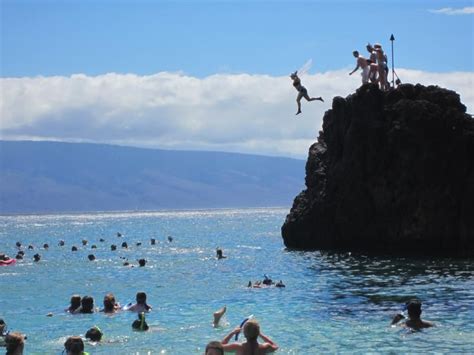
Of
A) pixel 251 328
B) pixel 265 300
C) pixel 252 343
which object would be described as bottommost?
pixel 265 300

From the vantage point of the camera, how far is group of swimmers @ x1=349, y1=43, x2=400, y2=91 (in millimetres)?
52353

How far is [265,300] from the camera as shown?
113 feet

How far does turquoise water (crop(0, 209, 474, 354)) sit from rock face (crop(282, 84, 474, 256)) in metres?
2.58

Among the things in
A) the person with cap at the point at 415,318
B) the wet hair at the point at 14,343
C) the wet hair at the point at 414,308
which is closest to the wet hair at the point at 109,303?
the person with cap at the point at 415,318

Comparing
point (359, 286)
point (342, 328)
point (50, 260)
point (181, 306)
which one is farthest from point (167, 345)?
point (50, 260)

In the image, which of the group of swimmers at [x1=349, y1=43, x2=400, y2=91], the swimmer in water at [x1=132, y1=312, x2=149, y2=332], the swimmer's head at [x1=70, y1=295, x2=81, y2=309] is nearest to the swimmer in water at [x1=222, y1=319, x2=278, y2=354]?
the swimmer in water at [x1=132, y1=312, x2=149, y2=332]

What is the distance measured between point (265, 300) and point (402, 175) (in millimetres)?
22522

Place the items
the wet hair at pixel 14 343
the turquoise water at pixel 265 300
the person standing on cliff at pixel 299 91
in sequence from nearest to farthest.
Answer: the wet hair at pixel 14 343
the turquoise water at pixel 265 300
the person standing on cliff at pixel 299 91

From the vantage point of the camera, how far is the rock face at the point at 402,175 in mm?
52344

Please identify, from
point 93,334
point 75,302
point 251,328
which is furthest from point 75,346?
point 75,302

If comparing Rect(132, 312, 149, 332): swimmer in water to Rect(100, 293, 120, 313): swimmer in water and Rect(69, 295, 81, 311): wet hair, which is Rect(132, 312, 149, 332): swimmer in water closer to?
Rect(100, 293, 120, 313): swimmer in water

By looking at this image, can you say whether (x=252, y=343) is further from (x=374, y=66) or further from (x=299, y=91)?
(x=374, y=66)

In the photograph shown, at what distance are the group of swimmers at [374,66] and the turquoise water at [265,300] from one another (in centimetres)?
1231

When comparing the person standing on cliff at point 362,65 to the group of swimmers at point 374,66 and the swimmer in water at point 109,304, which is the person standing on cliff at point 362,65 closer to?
the group of swimmers at point 374,66
